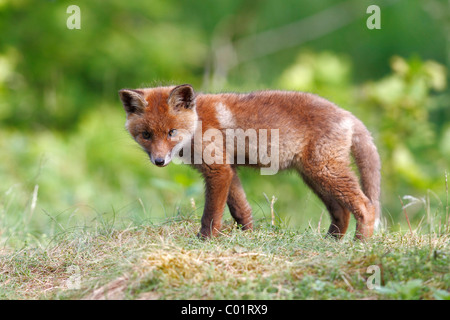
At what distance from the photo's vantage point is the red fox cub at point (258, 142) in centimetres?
500

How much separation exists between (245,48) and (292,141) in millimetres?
9401

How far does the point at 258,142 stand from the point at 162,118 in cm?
92

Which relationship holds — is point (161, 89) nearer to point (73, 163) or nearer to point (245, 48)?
point (73, 163)

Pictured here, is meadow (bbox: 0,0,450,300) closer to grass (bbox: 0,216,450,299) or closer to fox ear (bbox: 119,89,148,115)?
grass (bbox: 0,216,450,299)

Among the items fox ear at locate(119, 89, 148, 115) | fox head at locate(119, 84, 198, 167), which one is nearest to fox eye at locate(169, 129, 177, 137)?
fox head at locate(119, 84, 198, 167)

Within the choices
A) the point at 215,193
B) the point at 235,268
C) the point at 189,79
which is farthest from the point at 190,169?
the point at 235,268

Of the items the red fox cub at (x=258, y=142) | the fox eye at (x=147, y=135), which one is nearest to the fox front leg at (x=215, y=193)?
the red fox cub at (x=258, y=142)

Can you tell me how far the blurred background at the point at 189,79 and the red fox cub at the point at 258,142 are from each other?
88cm

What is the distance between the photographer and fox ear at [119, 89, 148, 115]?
5.06 m

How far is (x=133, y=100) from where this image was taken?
5145mm

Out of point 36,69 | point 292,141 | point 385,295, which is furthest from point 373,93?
point 36,69

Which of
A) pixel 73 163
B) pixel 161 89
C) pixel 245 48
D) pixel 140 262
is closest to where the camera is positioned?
pixel 140 262

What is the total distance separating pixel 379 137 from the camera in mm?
8484

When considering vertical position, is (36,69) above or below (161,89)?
above
